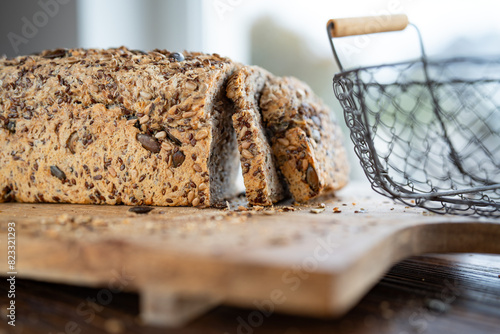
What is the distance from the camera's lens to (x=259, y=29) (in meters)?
3.57

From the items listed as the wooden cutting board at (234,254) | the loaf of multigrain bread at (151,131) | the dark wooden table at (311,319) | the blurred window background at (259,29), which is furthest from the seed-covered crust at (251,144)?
the blurred window background at (259,29)

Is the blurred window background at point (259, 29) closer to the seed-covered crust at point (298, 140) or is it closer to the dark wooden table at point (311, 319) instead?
the seed-covered crust at point (298, 140)

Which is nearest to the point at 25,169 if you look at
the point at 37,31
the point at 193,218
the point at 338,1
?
the point at 193,218

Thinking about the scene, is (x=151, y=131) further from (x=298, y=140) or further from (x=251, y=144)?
(x=298, y=140)

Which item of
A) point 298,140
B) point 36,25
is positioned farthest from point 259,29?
point 298,140

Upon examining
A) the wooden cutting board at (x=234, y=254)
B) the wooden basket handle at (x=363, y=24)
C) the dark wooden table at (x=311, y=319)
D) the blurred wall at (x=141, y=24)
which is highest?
the blurred wall at (x=141, y=24)

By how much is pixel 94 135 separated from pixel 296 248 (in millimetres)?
928

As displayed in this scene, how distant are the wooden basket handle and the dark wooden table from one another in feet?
2.28

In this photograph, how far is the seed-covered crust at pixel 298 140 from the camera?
1.43 metres

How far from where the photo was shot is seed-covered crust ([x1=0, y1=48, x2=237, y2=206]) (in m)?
1.35

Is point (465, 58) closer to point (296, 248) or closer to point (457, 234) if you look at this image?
point (457, 234)

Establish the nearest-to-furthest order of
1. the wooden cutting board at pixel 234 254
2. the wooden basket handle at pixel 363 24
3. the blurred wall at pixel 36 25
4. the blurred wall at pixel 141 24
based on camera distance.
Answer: the wooden cutting board at pixel 234 254
the wooden basket handle at pixel 363 24
the blurred wall at pixel 36 25
the blurred wall at pixel 141 24

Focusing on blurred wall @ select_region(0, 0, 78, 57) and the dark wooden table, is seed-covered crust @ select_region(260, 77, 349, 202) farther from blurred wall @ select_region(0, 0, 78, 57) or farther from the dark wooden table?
blurred wall @ select_region(0, 0, 78, 57)

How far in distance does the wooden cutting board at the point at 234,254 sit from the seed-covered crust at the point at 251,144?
279mm
